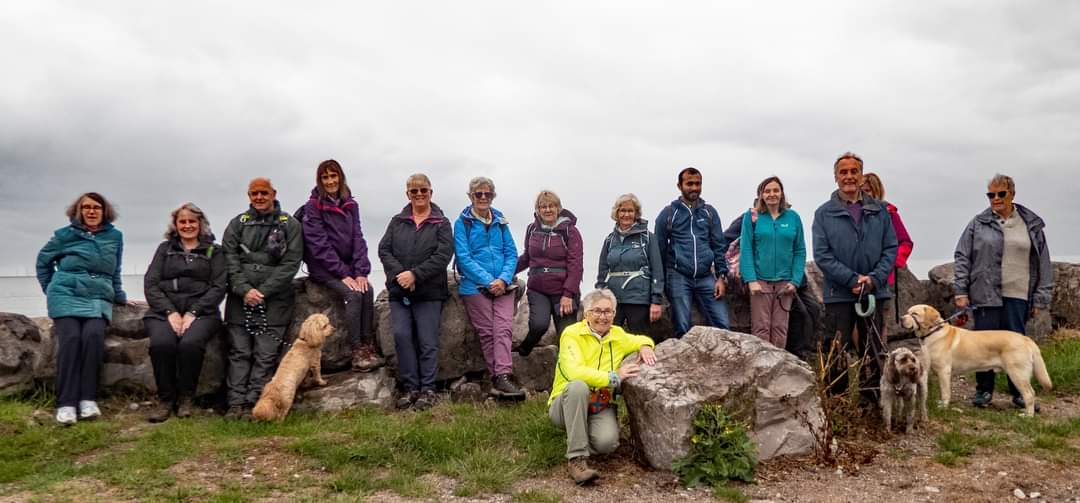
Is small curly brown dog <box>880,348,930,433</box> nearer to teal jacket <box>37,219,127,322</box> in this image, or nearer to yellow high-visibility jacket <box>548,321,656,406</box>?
yellow high-visibility jacket <box>548,321,656,406</box>

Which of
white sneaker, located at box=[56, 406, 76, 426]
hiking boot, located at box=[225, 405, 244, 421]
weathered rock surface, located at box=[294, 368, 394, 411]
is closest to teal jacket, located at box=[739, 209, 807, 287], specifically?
weathered rock surface, located at box=[294, 368, 394, 411]

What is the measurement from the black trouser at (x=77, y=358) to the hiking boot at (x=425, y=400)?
12.1 ft

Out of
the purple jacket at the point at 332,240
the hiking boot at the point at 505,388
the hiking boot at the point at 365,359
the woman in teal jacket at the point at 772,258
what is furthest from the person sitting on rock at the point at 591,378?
the purple jacket at the point at 332,240

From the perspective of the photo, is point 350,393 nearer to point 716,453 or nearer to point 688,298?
point 688,298

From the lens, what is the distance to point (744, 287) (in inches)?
370

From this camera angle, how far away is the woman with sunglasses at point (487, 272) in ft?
27.9

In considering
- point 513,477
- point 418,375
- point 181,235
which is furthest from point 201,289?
point 513,477

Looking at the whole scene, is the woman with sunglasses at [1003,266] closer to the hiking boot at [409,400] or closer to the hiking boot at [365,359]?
the hiking boot at [409,400]

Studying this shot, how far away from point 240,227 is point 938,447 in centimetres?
796

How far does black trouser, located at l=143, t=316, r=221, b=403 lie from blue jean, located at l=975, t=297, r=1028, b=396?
30.9 feet

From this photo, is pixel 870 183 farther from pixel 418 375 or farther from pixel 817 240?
pixel 418 375

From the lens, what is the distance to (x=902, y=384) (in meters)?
7.03

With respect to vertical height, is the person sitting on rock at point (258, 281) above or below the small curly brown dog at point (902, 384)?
above

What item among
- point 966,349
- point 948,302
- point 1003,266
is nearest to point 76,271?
point 966,349
